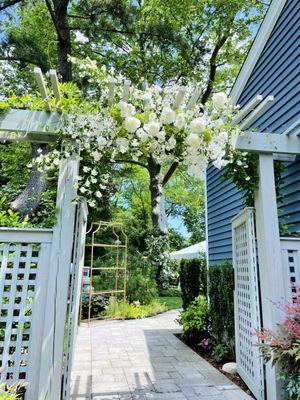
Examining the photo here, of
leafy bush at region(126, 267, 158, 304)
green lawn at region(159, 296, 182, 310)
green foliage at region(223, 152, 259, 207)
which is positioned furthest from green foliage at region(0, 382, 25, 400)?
green lawn at region(159, 296, 182, 310)

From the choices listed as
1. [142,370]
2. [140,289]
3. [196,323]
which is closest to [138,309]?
[140,289]

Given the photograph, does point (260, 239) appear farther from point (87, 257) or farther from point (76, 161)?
point (87, 257)

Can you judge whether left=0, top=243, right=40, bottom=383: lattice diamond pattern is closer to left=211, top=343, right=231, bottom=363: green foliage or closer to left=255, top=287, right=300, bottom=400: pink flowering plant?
left=255, top=287, right=300, bottom=400: pink flowering plant

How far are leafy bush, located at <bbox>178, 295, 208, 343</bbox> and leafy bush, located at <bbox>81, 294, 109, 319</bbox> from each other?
9.31ft

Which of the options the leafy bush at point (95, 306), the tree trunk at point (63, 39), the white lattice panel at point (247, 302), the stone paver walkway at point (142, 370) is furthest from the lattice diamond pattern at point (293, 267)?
the leafy bush at point (95, 306)

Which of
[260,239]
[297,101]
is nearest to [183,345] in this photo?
[260,239]

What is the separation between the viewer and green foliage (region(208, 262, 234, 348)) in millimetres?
4352

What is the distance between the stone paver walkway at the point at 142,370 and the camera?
3.12 m

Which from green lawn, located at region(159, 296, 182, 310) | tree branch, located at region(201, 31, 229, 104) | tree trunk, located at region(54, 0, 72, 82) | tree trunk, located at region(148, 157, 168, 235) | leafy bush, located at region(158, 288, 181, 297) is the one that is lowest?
green lawn, located at region(159, 296, 182, 310)

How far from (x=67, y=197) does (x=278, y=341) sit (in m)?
2.07

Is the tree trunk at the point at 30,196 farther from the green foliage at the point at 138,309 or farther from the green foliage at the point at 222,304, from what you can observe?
the green foliage at the point at 138,309

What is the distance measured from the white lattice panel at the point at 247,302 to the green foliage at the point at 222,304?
18.2 inches

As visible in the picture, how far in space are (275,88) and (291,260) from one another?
8.99ft

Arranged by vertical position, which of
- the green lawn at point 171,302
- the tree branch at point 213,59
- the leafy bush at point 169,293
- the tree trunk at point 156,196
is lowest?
the green lawn at point 171,302
